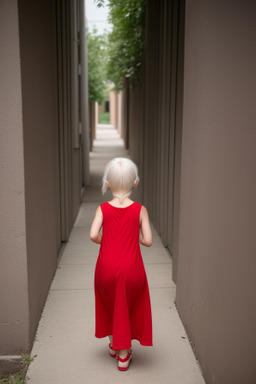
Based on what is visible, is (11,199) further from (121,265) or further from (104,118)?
(104,118)

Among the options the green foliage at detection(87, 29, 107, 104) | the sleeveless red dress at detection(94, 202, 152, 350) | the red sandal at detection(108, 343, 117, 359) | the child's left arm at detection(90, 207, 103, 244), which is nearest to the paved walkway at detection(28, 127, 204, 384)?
the red sandal at detection(108, 343, 117, 359)

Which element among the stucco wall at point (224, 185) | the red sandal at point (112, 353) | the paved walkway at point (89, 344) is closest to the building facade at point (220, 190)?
the stucco wall at point (224, 185)

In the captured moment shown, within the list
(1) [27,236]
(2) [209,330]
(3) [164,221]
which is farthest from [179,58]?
(2) [209,330]

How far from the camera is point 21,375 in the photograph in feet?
10.3

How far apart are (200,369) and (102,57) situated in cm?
1519

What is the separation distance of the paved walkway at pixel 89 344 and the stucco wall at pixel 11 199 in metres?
0.32

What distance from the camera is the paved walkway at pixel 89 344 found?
306cm

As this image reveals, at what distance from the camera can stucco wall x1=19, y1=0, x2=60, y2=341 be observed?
320cm

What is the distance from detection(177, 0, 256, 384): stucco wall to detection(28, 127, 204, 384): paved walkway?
Answer: 0.88 feet

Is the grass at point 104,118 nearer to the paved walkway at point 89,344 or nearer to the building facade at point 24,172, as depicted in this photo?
the paved walkway at point 89,344

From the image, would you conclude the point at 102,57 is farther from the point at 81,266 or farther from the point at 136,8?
the point at 81,266

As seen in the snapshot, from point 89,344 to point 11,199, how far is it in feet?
4.22

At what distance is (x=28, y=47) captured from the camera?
3264 millimetres

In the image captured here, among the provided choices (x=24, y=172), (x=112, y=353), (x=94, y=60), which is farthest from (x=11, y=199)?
(x=94, y=60)
